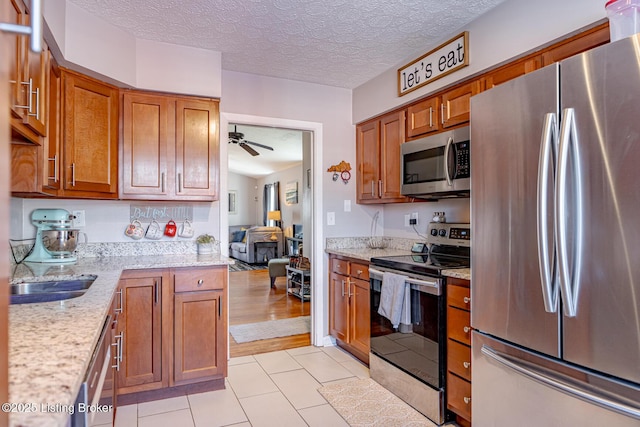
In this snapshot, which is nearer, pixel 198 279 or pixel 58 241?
pixel 58 241

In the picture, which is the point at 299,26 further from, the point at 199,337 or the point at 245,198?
A: the point at 245,198

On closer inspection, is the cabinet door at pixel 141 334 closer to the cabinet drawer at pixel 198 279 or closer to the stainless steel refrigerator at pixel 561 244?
the cabinet drawer at pixel 198 279

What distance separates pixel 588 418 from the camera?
131 cm

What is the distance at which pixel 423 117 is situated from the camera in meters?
2.83

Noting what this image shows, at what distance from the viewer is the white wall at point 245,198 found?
11555 mm

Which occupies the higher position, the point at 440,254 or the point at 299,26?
the point at 299,26

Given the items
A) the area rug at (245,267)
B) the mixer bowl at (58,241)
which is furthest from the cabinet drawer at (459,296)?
the area rug at (245,267)

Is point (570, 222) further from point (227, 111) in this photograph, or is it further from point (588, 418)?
point (227, 111)

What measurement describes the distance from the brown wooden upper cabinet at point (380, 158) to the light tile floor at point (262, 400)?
142cm

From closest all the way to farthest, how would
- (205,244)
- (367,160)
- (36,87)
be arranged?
1. (36,87)
2. (205,244)
3. (367,160)

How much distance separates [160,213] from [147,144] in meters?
0.57

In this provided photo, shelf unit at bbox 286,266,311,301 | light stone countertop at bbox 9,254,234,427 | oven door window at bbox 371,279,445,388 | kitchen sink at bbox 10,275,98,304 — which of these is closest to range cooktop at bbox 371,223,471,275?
oven door window at bbox 371,279,445,388

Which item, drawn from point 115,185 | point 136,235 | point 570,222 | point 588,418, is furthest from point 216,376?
point 570,222

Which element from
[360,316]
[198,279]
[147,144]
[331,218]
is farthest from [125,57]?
[360,316]
